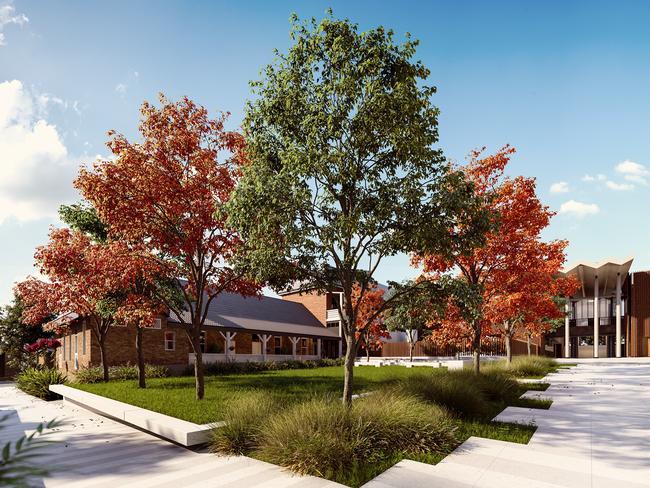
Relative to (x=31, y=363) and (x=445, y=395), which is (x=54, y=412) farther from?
(x=31, y=363)

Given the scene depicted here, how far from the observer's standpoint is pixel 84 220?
60.9 ft

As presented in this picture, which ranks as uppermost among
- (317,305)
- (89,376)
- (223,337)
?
(317,305)

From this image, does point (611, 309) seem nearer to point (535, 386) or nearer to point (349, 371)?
point (535, 386)

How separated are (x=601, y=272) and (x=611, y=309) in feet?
19.6

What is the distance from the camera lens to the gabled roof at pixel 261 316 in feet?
101

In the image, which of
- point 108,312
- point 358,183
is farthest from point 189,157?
point 108,312

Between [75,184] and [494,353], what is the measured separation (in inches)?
1685

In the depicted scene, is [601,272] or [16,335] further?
[601,272]

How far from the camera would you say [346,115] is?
10.0m

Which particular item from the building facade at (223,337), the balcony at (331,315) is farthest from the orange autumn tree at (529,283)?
the balcony at (331,315)

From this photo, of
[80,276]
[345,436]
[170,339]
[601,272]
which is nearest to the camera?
[345,436]

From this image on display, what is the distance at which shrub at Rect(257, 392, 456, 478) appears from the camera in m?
7.45

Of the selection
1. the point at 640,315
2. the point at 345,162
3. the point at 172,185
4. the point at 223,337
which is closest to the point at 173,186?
the point at 172,185

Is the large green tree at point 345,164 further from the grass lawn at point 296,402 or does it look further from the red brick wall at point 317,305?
the red brick wall at point 317,305
